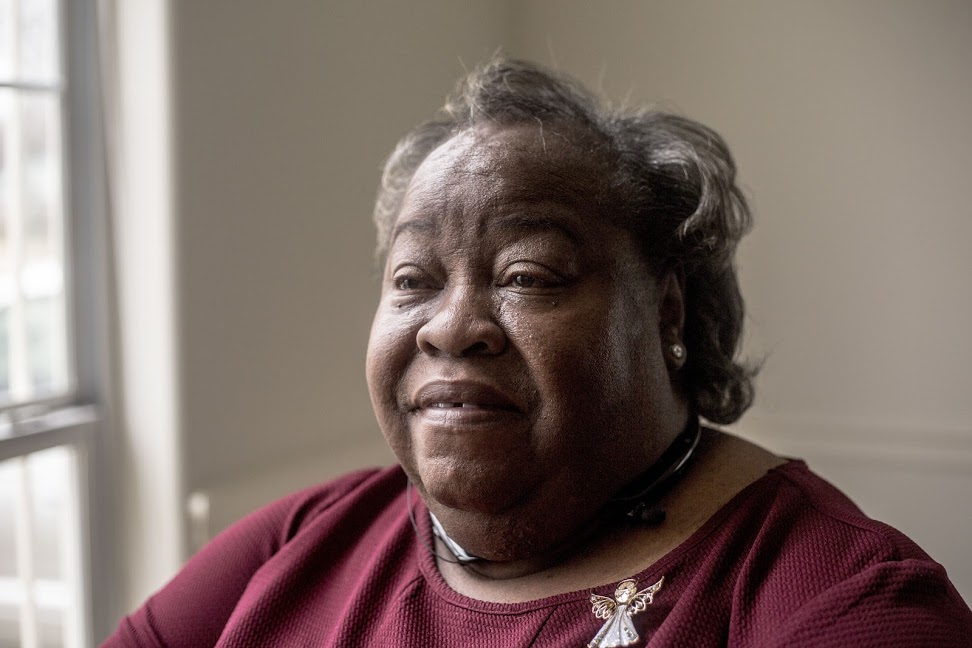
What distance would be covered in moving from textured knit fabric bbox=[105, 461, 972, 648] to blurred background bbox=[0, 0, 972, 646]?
0.69 metres

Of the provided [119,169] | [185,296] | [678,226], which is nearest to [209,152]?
[119,169]

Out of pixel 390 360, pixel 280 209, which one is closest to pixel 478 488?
pixel 390 360

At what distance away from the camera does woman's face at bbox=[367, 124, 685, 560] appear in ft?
3.76

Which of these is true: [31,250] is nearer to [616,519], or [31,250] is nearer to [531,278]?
[531,278]

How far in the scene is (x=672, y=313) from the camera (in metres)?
1.32

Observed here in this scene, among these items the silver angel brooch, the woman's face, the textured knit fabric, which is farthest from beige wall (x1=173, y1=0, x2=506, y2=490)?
the silver angel brooch

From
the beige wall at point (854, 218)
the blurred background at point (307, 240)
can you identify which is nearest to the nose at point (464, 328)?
the blurred background at point (307, 240)

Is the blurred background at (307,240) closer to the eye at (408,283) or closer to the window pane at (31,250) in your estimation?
the window pane at (31,250)

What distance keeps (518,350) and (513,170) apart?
0.23m

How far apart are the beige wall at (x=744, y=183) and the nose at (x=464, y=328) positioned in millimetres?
1070

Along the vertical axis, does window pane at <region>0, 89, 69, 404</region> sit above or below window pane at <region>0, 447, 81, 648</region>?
above

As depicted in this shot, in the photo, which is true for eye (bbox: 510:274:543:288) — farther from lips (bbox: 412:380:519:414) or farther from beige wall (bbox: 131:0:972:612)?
beige wall (bbox: 131:0:972:612)

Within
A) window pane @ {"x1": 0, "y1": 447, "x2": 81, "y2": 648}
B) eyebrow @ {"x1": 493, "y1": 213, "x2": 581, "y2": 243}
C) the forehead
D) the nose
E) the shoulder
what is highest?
the forehead

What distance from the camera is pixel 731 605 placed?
41.3 inches
